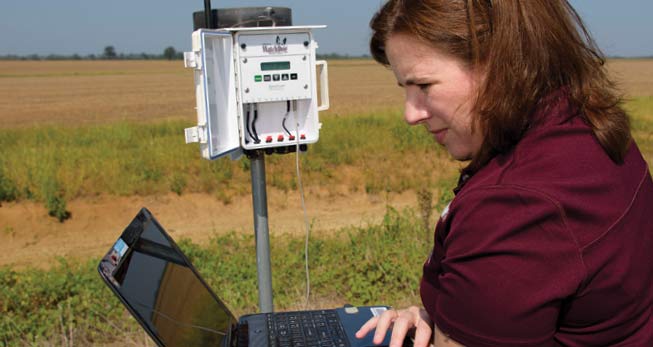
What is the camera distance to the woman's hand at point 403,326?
1.44 m

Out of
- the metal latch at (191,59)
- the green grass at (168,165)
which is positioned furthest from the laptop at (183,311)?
the green grass at (168,165)

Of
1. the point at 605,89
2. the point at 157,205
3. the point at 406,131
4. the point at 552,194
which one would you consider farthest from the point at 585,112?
the point at 406,131

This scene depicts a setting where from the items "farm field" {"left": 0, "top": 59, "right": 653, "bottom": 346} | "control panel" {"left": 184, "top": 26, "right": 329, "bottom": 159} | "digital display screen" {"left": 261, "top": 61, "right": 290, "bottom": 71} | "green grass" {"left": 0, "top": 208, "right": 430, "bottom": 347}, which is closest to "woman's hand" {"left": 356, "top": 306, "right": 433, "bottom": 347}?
"control panel" {"left": 184, "top": 26, "right": 329, "bottom": 159}

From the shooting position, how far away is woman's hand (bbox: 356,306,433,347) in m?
1.44

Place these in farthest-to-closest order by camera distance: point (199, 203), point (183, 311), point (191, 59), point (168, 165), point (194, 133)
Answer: point (168, 165) < point (199, 203) < point (194, 133) < point (191, 59) < point (183, 311)

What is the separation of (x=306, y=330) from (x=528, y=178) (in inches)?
41.3

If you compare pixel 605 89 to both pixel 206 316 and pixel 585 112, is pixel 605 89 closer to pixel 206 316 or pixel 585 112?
pixel 585 112

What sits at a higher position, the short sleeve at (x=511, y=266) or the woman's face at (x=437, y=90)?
the woman's face at (x=437, y=90)

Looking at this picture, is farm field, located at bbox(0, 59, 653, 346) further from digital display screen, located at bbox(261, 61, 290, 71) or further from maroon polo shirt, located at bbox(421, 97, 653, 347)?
maroon polo shirt, located at bbox(421, 97, 653, 347)

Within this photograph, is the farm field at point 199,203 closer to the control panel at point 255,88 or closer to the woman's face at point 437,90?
the control panel at point 255,88

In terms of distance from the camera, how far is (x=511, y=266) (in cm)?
99

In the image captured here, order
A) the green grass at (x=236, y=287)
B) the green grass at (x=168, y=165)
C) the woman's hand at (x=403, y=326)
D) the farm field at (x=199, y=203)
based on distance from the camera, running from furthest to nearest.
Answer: the green grass at (x=168, y=165) < the farm field at (x=199, y=203) < the green grass at (x=236, y=287) < the woman's hand at (x=403, y=326)

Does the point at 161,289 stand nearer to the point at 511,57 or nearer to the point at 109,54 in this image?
the point at 511,57

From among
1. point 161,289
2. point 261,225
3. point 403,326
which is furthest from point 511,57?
point 261,225
